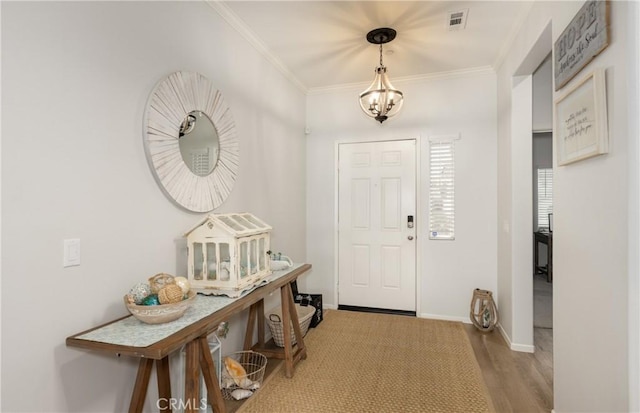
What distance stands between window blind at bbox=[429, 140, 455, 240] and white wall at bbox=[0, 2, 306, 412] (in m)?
2.52

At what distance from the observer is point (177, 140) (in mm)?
1873

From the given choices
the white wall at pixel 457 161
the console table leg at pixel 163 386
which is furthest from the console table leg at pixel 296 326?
the white wall at pixel 457 161

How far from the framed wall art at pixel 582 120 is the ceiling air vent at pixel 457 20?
3.47ft

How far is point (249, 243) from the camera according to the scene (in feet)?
6.47

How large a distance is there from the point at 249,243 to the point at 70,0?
1.38 meters

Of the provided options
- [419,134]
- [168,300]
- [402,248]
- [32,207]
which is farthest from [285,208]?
[32,207]

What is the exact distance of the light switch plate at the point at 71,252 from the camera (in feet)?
4.34

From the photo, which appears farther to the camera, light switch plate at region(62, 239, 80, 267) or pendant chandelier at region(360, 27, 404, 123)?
pendant chandelier at region(360, 27, 404, 123)

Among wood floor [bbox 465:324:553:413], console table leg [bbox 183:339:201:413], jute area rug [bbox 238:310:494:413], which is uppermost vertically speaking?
console table leg [bbox 183:339:201:413]

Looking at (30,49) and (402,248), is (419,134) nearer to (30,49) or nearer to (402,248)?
(402,248)

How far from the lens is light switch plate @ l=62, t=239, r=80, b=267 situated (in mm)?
1323

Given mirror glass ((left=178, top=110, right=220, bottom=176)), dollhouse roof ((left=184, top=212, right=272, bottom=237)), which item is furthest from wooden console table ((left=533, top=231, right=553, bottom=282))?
mirror glass ((left=178, top=110, right=220, bottom=176))

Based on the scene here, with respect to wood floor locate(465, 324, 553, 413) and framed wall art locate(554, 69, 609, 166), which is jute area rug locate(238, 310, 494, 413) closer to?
wood floor locate(465, 324, 553, 413)

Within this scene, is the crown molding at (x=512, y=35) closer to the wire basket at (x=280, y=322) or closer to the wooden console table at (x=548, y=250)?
the wire basket at (x=280, y=322)
